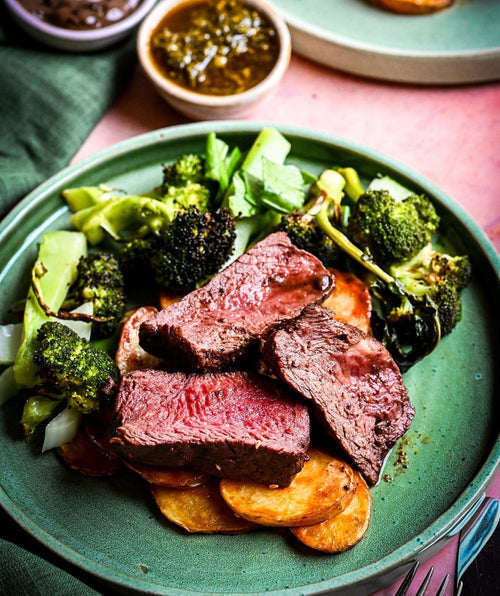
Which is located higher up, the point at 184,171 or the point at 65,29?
the point at 65,29

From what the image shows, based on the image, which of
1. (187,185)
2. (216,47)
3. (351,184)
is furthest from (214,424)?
(216,47)

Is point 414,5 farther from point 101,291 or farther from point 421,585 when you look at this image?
point 421,585

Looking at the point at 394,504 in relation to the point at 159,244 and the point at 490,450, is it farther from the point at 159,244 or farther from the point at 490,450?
the point at 159,244

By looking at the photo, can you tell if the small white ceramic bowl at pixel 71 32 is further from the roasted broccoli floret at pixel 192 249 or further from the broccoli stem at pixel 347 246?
the broccoli stem at pixel 347 246

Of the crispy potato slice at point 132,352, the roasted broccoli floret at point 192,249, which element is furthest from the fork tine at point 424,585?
the roasted broccoli floret at point 192,249

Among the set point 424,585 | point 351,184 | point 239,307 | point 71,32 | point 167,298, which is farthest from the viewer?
point 71,32

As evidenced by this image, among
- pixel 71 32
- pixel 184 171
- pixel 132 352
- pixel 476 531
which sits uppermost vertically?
pixel 71 32

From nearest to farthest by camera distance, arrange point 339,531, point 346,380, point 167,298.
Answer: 1. point 339,531
2. point 346,380
3. point 167,298
